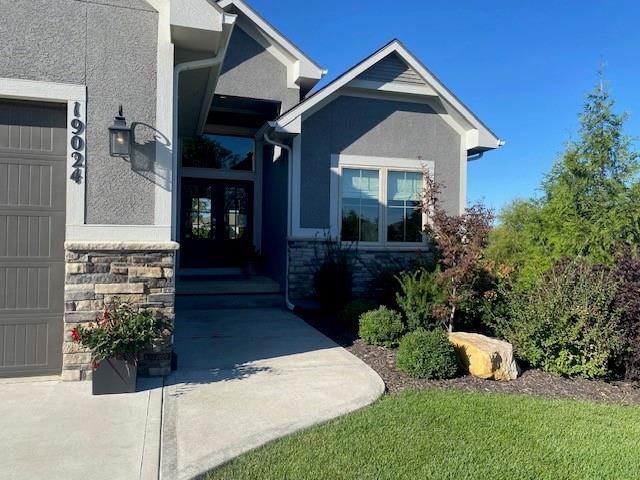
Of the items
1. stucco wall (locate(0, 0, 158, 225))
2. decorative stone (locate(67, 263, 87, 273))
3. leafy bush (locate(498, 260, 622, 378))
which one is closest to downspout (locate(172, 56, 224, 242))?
stucco wall (locate(0, 0, 158, 225))

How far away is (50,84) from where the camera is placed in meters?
4.72

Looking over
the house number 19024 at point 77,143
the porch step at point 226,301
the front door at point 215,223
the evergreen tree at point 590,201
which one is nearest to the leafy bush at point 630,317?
the evergreen tree at point 590,201

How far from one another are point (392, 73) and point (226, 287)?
5960 mm

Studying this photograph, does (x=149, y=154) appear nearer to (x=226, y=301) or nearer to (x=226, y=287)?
(x=226, y=301)

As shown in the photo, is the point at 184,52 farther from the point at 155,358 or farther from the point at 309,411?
the point at 309,411

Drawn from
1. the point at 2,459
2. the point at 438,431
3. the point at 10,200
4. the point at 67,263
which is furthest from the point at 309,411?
the point at 10,200

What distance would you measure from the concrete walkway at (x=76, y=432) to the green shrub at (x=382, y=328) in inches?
122

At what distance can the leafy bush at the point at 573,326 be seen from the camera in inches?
220

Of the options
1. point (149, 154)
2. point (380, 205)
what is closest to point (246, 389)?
point (149, 154)

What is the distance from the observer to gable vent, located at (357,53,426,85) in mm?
9750

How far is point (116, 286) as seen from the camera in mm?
4934

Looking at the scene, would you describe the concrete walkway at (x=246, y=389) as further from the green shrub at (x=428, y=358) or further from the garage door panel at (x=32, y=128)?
the garage door panel at (x=32, y=128)

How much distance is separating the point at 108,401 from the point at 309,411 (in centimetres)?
195

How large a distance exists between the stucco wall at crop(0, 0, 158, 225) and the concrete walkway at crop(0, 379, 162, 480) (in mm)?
1835
